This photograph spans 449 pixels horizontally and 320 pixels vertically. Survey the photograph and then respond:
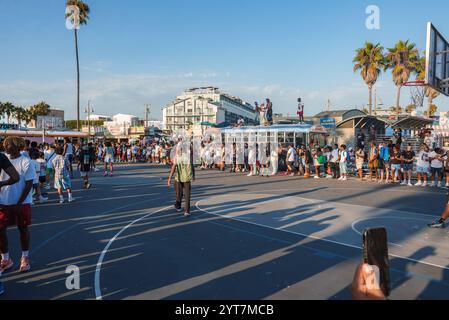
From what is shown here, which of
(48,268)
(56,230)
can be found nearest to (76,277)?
(48,268)

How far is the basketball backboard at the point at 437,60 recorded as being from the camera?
438 inches

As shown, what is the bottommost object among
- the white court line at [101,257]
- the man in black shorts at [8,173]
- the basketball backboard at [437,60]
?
the white court line at [101,257]

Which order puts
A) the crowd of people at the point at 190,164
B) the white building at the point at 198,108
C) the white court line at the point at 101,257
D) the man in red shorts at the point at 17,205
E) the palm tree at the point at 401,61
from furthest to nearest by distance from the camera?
the white building at the point at 198,108, the palm tree at the point at 401,61, the crowd of people at the point at 190,164, the man in red shorts at the point at 17,205, the white court line at the point at 101,257

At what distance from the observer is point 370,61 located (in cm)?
3566

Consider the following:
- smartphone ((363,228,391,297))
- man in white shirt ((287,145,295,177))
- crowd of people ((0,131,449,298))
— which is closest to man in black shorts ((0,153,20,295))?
crowd of people ((0,131,449,298))

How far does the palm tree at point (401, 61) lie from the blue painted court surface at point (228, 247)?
88.9ft

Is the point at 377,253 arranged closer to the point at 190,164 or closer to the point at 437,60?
the point at 190,164

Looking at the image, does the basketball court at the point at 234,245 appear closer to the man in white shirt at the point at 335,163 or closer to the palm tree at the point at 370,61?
the man in white shirt at the point at 335,163

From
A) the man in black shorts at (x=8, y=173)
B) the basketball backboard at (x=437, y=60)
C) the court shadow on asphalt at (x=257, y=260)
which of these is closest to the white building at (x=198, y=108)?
the basketball backboard at (x=437, y=60)

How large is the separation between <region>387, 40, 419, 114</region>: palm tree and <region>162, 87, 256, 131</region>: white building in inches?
1705

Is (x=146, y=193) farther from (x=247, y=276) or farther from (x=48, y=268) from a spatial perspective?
(x=247, y=276)

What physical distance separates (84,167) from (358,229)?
1091 cm

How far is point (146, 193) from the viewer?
512 inches

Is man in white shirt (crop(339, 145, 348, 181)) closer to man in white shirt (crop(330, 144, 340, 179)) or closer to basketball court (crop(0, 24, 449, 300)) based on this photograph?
man in white shirt (crop(330, 144, 340, 179))
